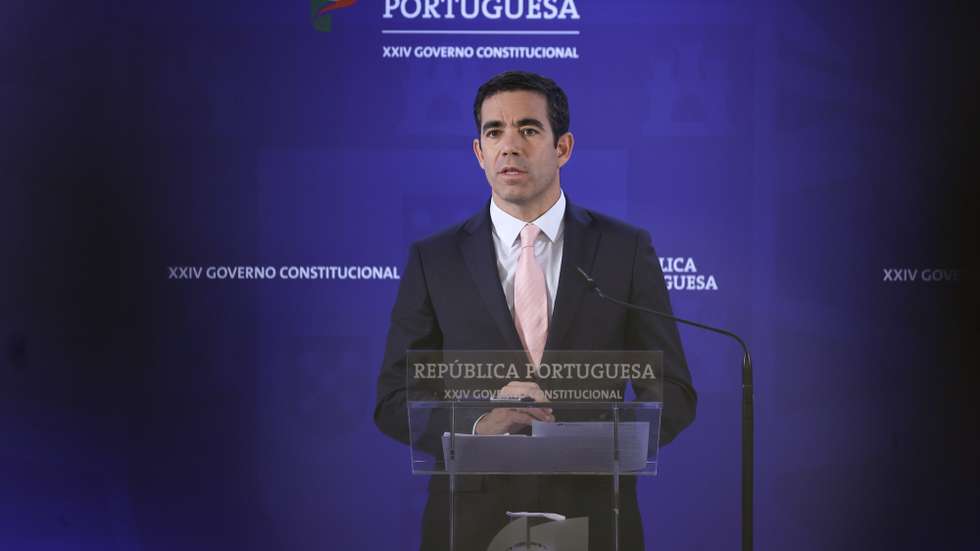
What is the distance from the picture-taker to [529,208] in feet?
14.3

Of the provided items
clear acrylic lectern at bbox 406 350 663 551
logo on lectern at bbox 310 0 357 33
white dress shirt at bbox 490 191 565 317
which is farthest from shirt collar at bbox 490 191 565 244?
logo on lectern at bbox 310 0 357 33

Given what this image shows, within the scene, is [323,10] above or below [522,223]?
above

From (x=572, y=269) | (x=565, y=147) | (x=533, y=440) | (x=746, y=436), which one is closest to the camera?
(x=533, y=440)

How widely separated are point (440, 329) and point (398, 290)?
12.8 inches

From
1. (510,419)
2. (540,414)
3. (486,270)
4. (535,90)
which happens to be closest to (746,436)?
(540,414)

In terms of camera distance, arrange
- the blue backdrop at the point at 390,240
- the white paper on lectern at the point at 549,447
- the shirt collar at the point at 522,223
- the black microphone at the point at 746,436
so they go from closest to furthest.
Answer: the white paper on lectern at the point at 549,447
the black microphone at the point at 746,436
the shirt collar at the point at 522,223
the blue backdrop at the point at 390,240

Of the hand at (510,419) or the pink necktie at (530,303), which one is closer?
the hand at (510,419)

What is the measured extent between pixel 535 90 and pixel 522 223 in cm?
53

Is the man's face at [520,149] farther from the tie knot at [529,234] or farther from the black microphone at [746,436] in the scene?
the black microphone at [746,436]

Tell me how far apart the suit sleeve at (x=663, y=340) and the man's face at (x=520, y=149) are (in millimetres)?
469

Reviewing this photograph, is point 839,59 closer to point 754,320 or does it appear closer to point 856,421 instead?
point 754,320

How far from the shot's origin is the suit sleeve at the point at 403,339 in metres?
4.29

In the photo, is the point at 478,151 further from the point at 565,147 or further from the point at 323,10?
the point at 323,10

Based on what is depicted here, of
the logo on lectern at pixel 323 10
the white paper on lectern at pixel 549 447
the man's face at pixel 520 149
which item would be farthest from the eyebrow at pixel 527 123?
the white paper on lectern at pixel 549 447
